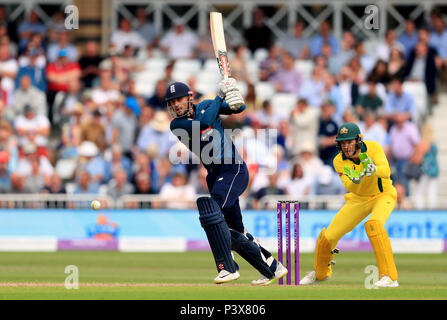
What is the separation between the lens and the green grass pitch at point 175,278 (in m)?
7.85

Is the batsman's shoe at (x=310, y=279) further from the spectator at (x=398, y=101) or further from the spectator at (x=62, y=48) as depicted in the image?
the spectator at (x=62, y=48)

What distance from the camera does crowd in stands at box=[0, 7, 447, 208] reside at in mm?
14953

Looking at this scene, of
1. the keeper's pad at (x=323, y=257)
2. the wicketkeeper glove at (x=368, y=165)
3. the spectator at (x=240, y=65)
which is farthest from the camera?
the spectator at (x=240, y=65)

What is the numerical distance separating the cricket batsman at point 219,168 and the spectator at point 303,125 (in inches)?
273

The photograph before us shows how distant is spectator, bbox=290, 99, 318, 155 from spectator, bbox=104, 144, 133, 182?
2.37 meters

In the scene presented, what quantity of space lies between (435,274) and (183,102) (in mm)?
3628

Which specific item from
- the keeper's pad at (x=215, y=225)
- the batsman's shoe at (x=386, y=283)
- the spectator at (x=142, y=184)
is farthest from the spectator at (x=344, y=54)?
the keeper's pad at (x=215, y=225)

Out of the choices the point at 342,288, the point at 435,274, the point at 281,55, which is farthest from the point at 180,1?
the point at 342,288

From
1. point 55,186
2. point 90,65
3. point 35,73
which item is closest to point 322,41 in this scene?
point 90,65

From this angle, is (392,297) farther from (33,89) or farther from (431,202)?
(33,89)

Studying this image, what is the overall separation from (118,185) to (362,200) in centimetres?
622

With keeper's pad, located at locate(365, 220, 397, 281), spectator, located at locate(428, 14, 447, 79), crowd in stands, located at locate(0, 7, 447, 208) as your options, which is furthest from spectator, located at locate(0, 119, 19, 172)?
keeper's pad, located at locate(365, 220, 397, 281)

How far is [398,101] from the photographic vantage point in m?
15.8

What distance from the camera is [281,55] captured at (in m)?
16.8
